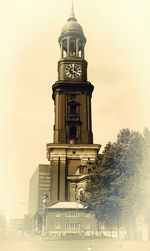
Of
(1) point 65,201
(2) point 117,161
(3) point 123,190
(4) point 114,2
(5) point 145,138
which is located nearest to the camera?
→ (4) point 114,2

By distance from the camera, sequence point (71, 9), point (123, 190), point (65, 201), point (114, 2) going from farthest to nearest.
→ 1. point (65, 201)
2. point (123, 190)
3. point (71, 9)
4. point (114, 2)

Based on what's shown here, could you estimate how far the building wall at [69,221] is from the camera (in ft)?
258

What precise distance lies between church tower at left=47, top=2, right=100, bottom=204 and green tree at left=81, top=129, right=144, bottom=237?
100 ft

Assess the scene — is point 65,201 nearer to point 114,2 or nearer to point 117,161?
point 117,161

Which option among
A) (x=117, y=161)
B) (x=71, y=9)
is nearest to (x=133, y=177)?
(x=117, y=161)

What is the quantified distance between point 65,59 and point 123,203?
60.4m

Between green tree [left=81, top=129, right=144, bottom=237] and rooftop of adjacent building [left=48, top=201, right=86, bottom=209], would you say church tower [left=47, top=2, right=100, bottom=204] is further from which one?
green tree [left=81, top=129, right=144, bottom=237]

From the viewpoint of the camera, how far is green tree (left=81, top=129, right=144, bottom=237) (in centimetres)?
3972

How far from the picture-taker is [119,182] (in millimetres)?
43625

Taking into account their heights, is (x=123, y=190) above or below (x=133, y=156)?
below

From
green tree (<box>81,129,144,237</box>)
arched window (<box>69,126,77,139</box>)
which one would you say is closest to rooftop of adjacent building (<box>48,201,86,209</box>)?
arched window (<box>69,126,77,139</box>)

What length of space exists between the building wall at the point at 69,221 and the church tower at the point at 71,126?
4.20 m

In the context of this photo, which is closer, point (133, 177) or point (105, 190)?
point (133, 177)

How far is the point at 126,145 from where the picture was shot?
43.0 metres
